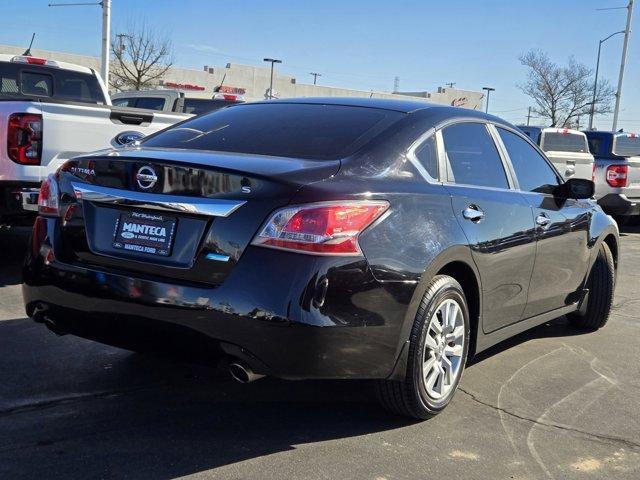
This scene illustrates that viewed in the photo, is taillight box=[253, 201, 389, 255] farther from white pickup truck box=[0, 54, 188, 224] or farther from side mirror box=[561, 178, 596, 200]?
white pickup truck box=[0, 54, 188, 224]

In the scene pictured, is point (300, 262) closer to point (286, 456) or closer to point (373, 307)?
point (373, 307)

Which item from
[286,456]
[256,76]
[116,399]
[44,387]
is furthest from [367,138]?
[256,76]

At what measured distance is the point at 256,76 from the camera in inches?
2354

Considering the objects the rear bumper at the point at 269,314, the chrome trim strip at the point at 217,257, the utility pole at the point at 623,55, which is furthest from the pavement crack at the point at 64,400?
the utility pole at the point at 623,55

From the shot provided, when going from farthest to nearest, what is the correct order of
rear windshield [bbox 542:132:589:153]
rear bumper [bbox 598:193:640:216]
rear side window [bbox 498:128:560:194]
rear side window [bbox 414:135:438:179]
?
rear windshield [bbox 542:132:589:153] < rear bumper [bbox 598:193:640:216] < rear side window [bbox 498:128:560:194] < rear side window [bbox 414:135:438:179]

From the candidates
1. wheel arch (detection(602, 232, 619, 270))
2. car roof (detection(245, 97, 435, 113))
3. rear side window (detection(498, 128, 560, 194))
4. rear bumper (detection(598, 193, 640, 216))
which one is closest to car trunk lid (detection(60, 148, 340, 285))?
car roof (detection(245, 97, 435, 113))

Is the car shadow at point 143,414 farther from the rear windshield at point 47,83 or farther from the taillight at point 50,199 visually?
the rear windshield at point 47,83

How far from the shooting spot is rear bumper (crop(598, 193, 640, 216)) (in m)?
12.4

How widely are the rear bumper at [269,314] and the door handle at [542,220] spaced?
1.67 m

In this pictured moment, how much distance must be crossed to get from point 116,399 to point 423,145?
6.95 ft

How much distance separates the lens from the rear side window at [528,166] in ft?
15.6

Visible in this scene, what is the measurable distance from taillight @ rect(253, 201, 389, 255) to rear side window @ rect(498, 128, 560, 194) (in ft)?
6.49

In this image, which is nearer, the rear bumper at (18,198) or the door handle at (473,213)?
the door handle at (473,213)

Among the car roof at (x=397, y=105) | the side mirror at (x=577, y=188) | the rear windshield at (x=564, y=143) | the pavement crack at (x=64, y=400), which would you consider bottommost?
the pavement crack at (x=64, y=400)
